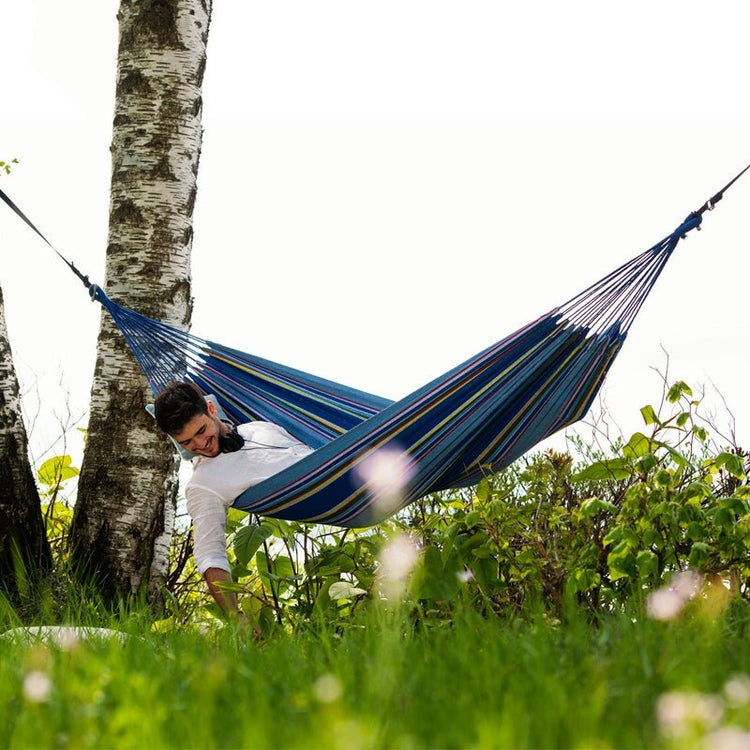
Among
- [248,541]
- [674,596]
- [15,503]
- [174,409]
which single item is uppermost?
[15,503]

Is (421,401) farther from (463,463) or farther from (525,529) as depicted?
(525,529)

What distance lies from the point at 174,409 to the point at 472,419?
738mm

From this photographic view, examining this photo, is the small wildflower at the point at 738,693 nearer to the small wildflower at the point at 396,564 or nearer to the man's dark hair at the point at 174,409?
the small wildflower at the point at 396,564

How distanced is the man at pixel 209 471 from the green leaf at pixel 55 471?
1167mm

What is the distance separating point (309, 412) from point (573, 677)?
5.09 ft

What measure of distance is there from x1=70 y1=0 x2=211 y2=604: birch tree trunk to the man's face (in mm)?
679

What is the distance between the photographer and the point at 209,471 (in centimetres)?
246

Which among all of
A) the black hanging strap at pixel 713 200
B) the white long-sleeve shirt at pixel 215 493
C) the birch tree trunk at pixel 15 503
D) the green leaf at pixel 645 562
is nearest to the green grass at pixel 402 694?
the green leaf at pixel 645 562

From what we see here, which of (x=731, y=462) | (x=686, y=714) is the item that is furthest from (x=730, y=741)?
(x=731, y=462)

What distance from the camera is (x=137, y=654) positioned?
1751mm

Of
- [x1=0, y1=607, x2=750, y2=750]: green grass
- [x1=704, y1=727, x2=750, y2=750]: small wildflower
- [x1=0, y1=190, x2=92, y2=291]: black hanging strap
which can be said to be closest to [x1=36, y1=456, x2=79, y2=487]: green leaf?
[x1=0, y1=190, x2=92, y2=291]: black hanging strap

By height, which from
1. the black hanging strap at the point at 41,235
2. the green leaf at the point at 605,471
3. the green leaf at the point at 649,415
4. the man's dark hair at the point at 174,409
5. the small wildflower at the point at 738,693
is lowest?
the small wildflower at the point at 738,693

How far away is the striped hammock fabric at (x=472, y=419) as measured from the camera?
7.60ft

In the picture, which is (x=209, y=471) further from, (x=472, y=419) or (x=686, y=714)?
(x=686, y=714)
